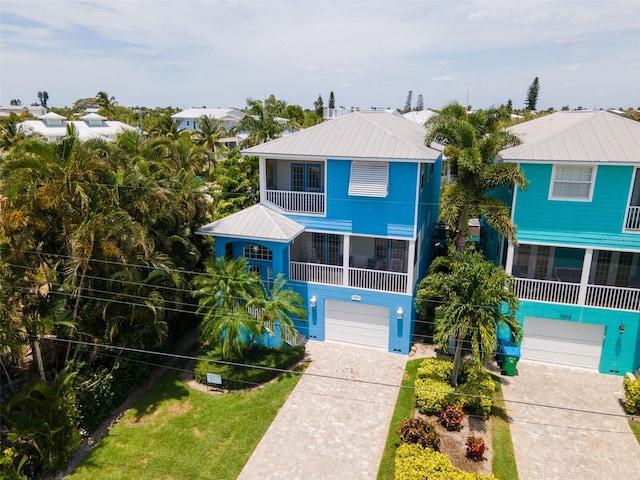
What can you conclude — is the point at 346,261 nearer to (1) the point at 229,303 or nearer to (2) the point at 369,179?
(2) the point at 369,179

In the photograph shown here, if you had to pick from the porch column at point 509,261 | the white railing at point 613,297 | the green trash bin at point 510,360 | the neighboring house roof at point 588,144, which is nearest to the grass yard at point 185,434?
the green trash bin at point 510,360

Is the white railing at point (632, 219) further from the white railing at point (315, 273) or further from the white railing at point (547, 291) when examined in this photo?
the white railing at point (315, 273)

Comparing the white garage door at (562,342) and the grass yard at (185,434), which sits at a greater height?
the white garage door at (562,342)

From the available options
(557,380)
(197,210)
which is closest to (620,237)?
(557,380)

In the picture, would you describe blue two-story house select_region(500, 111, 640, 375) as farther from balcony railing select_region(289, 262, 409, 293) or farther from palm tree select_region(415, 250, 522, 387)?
balcony railing select_region(289, 262, 409, 293)

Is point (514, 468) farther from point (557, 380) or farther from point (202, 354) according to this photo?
point (202, 354)

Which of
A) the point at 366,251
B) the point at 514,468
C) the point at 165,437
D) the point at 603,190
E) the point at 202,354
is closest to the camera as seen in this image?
the point at 514,468
